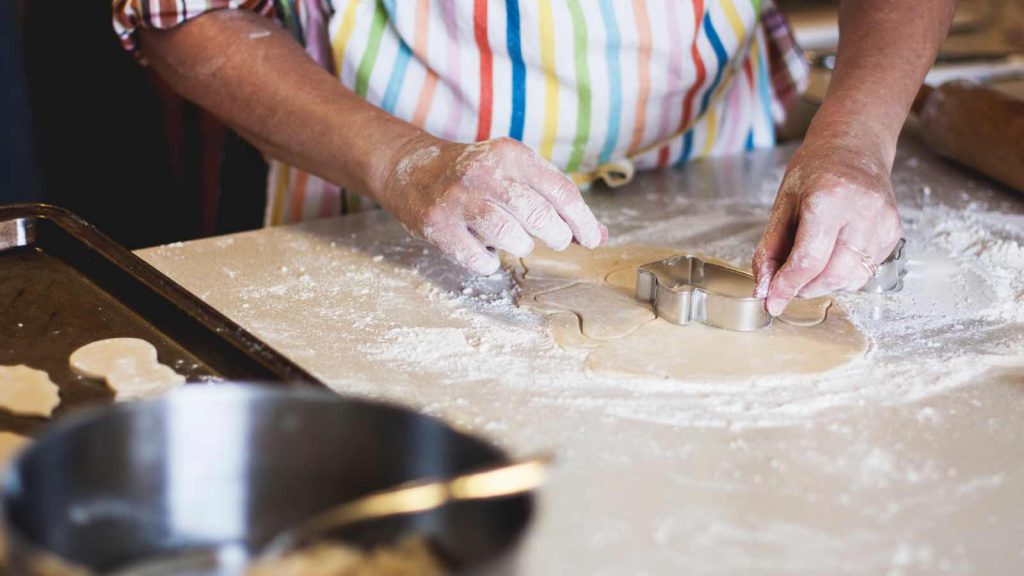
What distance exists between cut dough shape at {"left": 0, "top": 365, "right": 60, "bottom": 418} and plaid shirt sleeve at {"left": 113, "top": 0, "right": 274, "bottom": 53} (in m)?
0.56

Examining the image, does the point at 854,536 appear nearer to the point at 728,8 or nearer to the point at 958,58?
the point at 728,8

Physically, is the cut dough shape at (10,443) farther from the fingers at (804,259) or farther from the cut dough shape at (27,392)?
the fingers at (804,259)

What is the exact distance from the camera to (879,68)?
1.35m

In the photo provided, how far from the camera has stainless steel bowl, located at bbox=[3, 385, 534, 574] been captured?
1.94 ft

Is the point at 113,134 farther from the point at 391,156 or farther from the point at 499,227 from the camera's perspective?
the point at 499,227

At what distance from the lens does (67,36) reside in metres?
2.30

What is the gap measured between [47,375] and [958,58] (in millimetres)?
2079

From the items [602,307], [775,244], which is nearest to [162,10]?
[602,307]

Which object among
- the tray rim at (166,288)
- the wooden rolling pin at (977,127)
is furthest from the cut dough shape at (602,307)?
the wooden rolling pin at (977,127)

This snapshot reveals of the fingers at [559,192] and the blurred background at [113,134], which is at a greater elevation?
the fingers at [559,192]

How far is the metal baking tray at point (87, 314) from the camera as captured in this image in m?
0.94

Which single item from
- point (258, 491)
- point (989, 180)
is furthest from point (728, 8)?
point (258, 491)

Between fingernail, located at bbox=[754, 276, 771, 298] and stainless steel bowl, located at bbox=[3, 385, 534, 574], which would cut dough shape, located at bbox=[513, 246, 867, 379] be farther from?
stainless steel bowl, located at bbox=[3, 385, 534, 574]

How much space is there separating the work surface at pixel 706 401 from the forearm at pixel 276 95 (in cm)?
12
